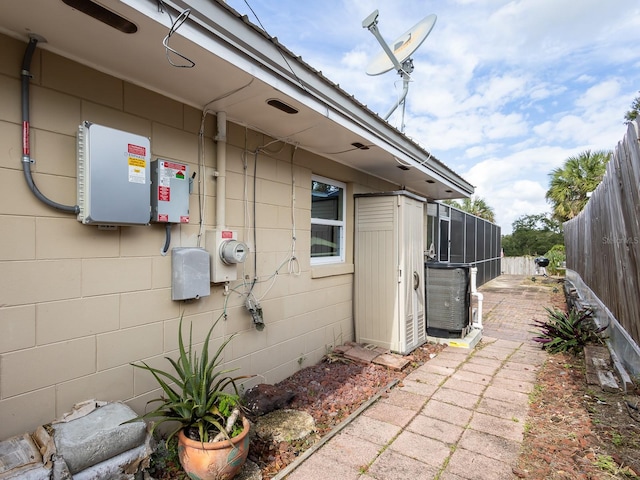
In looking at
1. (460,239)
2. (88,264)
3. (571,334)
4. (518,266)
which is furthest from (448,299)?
(518,266)

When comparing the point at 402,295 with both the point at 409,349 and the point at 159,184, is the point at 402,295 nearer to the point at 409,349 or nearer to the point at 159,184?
the point at 409,349

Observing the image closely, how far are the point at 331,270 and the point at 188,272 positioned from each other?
88.6 inches

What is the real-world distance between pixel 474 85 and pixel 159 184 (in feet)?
30.5

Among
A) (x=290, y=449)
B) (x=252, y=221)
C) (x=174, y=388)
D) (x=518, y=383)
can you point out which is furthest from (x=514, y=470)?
(x=252, y=221)

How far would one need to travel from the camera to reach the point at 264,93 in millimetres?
2643

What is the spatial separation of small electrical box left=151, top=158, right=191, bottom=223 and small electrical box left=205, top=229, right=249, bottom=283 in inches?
11.8

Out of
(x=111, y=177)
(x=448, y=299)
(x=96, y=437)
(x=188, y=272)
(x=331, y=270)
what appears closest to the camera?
(x=96, y=437)

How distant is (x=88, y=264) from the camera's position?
7.27 ft

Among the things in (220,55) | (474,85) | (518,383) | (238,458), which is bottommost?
(518,383)

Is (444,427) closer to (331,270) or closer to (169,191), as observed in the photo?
(331,270)

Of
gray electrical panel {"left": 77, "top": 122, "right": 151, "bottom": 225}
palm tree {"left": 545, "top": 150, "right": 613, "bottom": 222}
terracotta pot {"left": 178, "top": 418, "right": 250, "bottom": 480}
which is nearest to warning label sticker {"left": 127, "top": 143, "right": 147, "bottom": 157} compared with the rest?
gray electrical panel {"left": 77, "top": 122, "right": 151, "bottom": 225}

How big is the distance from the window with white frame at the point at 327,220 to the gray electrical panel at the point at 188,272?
6.23ft

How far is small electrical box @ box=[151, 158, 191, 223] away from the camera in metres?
2.52

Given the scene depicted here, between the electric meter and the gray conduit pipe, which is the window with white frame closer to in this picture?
the electric meter
